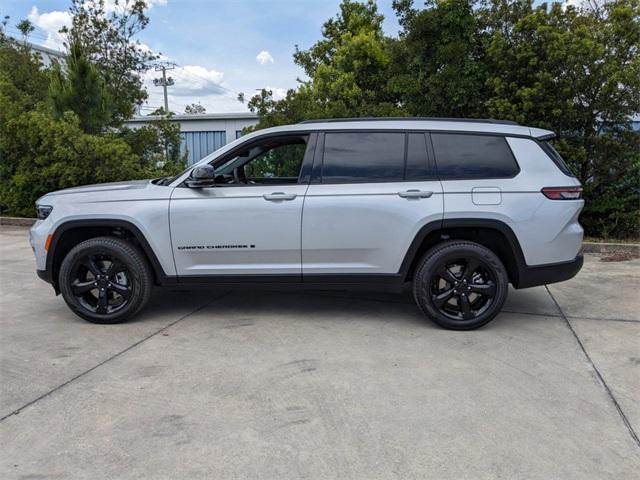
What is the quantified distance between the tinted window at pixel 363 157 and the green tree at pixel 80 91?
28.4 feet

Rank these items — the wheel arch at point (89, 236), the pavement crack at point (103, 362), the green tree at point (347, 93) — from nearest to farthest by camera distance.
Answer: the pavement crack at point (103, 362) < the wheel arch at point (89, 236) < the green tree at point (347, 93)

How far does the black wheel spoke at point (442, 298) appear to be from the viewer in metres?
4.73

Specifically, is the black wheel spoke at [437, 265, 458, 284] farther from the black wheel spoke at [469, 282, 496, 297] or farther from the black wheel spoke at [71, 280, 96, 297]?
the black wheel spoke at [71, 280, 96, 297]

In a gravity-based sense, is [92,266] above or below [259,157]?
below

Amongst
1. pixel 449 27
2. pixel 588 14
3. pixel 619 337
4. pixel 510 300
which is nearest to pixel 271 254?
pixel 510 300

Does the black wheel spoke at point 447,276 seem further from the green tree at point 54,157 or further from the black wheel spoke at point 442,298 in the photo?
the green tree at point 54,157

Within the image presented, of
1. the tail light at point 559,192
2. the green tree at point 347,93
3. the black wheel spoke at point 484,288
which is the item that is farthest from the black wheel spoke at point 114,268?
the green tree at point 347,93

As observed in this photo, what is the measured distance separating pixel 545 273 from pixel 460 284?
2.42 feet

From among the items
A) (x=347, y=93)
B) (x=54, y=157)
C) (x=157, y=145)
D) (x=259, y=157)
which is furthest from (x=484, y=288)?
(x=157, y=145)

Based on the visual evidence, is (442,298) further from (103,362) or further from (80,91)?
(80,91)

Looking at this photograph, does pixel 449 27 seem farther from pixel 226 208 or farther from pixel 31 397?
pixel 31 397

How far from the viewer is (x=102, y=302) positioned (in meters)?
→ 4.92

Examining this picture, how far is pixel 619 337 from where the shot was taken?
464 centimetres

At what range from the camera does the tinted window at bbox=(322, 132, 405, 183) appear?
4.76 meters
